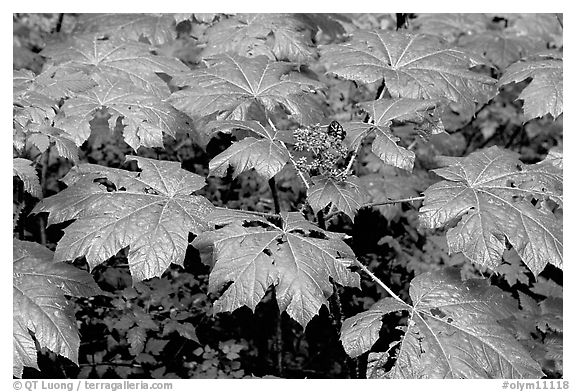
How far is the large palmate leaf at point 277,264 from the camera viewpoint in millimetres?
2209

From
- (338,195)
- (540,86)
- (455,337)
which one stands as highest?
(540,86)

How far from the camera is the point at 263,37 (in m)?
3.72

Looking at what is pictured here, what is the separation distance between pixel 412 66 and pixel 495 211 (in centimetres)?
111

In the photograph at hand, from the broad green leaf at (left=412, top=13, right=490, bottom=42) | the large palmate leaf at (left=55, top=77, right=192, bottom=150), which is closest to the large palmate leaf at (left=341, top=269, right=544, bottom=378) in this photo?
the large palmate leaf at (left=55, top=77, right=192, bottom=150)

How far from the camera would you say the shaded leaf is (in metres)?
2.35

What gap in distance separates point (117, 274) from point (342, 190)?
6.70 ft

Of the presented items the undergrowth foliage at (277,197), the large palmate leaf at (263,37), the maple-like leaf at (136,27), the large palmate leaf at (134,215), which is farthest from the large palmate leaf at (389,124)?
the maple-like leaf at (136,27)

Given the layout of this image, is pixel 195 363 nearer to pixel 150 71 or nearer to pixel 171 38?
pixel 150 71

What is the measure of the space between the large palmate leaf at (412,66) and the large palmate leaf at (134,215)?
112 cm

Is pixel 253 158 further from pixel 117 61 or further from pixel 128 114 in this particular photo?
pixel 117 61

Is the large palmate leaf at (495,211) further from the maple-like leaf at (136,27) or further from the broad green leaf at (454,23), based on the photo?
the maple-like leaf at (136,27)

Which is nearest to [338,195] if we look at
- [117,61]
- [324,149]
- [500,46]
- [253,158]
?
[324,149]

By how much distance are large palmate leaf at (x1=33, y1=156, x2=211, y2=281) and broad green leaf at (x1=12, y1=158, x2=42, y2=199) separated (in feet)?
0.23

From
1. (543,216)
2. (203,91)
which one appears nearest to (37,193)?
(203,91)
